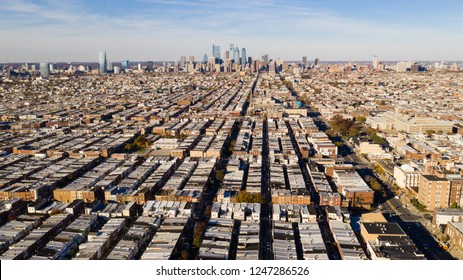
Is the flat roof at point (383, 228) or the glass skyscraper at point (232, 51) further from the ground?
the glass skyscraper at point (232, 51)

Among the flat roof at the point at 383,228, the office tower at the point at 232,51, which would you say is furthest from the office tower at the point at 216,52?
the flat roof at the point at 383,228

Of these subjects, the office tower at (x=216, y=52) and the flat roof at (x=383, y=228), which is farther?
the office tower at (x=216, y=52)

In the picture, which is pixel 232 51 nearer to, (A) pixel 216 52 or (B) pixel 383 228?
(A) pixel 216 52

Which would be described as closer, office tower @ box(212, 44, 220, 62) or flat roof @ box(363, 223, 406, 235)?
flat roof @ box(363, 223, 406, 235)

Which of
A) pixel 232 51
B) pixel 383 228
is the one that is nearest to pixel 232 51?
pixel 232 51

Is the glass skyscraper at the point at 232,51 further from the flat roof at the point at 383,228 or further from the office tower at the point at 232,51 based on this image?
the flat roof at the point at 383,228

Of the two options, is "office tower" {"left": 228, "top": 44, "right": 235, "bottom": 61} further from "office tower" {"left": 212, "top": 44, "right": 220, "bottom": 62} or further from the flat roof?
the flat roof

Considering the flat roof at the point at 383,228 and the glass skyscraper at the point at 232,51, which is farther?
the glass skyscraper at the point at 232,51

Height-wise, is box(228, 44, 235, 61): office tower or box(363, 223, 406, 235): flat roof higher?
box(228, 44, 235, 61): office tower

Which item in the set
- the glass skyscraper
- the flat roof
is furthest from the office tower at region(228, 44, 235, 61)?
the flat roof

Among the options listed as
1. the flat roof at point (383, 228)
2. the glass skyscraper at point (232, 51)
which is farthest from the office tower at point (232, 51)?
the flat roof at point (383, 228)

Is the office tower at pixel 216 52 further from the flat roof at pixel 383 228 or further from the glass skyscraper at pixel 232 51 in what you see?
the flat roof at pixel 383 228
